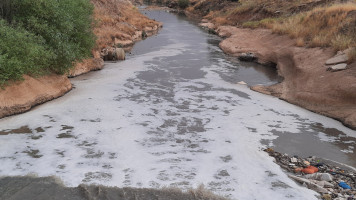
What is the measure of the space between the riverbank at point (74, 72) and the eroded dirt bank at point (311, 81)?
8726 millimetres

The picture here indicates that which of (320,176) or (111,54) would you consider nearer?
(320,176)

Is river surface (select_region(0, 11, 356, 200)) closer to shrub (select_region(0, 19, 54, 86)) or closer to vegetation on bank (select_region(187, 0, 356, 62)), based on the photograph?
shrub (select_region(0, 19, 54, 86))

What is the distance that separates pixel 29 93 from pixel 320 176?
364 inches

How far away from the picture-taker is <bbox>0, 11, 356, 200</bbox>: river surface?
23.3ft

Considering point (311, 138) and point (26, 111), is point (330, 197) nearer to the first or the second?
point (311, 138)

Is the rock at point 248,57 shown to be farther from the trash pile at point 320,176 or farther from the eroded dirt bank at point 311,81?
the trash pile at point 320,176

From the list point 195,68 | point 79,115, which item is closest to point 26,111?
point 79,115

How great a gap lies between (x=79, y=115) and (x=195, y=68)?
996cm

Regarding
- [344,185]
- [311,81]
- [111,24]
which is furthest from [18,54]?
[111,24]

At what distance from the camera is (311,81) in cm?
1406

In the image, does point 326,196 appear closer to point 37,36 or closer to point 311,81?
point 311,81

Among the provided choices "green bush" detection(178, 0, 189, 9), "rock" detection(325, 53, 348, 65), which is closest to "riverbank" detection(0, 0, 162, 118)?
"rock" detection(325, 53, 348, 65)

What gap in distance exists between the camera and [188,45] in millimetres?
27078

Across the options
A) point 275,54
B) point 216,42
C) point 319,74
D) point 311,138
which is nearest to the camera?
point 311,138
